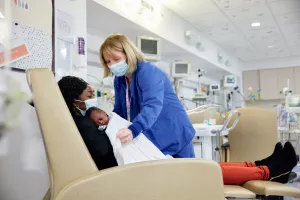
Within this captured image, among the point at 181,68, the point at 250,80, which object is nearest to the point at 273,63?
the point at 250,80

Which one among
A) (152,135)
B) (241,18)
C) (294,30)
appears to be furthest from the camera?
(294,30)

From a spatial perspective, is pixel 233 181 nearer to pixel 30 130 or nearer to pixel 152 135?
pixel 152 135

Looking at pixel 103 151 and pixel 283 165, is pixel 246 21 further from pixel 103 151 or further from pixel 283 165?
pixel 103 151

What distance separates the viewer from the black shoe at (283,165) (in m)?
1.93

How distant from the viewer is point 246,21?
5.48 meters

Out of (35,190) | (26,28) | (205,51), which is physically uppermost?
(205,51)

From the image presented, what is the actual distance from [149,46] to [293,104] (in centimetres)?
323

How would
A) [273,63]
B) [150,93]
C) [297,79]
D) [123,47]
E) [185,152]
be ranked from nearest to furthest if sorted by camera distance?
[150,93]
[123,47]
[185,152]
[297,79]
[273,63]

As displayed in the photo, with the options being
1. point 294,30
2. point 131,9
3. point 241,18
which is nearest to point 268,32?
point 294,30

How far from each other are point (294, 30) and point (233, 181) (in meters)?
5.28

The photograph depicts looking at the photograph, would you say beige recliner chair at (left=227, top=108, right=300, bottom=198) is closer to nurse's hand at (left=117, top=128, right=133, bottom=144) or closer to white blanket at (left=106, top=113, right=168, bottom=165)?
white blanket at (left=106, top=113, right=168, bottom=165)

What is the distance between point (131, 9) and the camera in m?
3.74

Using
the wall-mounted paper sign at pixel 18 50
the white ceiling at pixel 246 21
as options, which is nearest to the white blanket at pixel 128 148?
the wall-mounted paper sign at pixel 18 50

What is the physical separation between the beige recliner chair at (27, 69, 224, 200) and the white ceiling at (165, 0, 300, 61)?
12.6 feet
